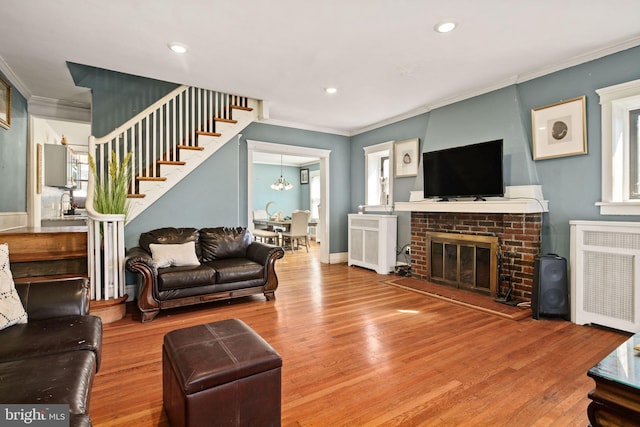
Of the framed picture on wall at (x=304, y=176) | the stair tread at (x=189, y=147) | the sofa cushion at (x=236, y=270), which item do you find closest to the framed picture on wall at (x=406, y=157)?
the sofa cushion at (x=236, y=270)

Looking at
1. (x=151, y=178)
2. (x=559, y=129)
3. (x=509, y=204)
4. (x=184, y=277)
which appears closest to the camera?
(x=184, y=277)

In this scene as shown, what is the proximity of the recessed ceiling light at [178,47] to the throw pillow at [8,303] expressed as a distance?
2220 millimetres

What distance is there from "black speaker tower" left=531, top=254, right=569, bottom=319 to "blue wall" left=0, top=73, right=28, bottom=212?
5.83 meters

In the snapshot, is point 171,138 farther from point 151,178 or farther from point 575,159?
point 575,159

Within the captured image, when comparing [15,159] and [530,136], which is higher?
[530,136]

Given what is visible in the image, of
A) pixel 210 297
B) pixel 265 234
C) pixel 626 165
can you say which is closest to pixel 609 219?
pixel 626 165

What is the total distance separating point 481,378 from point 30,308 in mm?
2797

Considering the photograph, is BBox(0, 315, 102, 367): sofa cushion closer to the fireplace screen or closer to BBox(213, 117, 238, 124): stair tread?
BBox(213, 117, 238, 124): stair tread

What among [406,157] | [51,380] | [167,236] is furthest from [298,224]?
[51,380]

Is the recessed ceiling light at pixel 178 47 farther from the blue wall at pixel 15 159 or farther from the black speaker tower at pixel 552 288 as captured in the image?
the black speaker tower at pixel 552 288

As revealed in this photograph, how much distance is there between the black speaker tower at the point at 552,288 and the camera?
10.6 feet

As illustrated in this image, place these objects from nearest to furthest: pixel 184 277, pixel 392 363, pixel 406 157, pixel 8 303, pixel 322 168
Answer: pixel 8 303
pixel 392 363
pixel 184 277
pixel 406 157
pixel 322 168

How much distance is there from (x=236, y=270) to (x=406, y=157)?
3.33 meters

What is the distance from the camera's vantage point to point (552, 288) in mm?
3236
